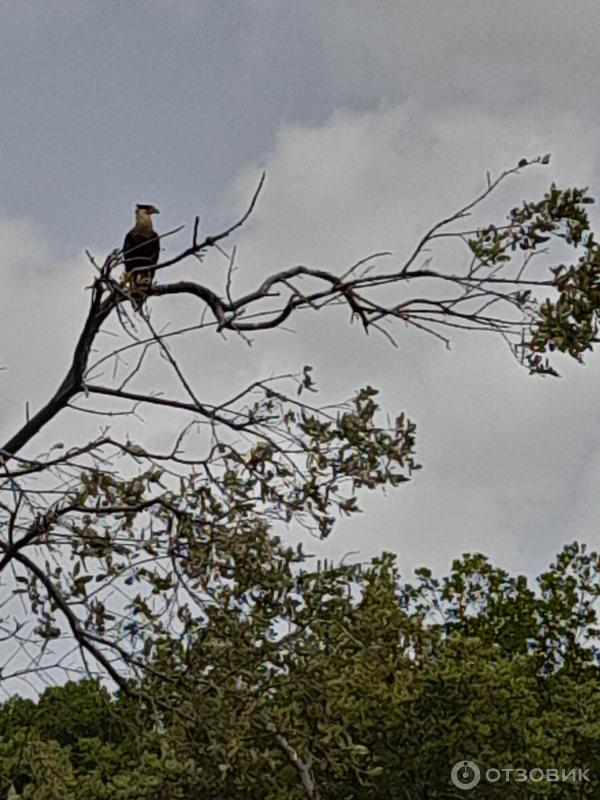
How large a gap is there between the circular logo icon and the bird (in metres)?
9.91

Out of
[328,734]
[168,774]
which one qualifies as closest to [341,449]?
[328,734]

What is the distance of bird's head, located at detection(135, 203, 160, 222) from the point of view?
9.76 meters

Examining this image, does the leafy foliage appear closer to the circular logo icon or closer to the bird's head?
the circular logo icon

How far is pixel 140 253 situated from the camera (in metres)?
8.95

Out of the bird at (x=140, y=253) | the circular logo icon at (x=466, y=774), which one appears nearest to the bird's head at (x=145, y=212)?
the bird at (x=140, y=253)

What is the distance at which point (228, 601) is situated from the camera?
7168 millimetres

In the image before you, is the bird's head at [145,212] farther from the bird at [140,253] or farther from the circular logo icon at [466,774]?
the circular logo icon at [466,774]

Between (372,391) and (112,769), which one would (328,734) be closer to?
(372,391)

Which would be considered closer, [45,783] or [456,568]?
[45,783]

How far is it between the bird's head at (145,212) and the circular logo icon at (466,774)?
991cm

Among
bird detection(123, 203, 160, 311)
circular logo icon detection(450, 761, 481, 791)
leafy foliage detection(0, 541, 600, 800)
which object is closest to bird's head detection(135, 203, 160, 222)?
bird detection(123, 203, 160, 311)

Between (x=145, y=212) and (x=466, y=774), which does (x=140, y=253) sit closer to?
(x=145, y=212)

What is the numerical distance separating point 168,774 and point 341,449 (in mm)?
1857

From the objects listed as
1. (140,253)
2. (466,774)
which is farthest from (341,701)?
(466,774)
